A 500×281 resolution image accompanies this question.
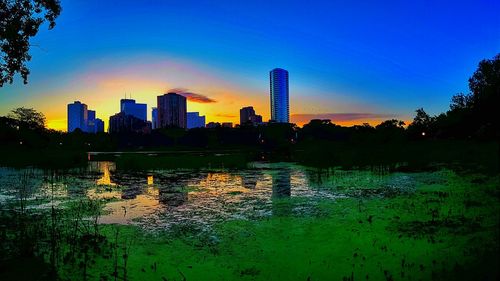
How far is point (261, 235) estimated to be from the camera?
10.6 meters

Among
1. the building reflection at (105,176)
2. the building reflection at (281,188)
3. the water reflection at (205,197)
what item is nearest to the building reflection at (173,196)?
the water reflection at (205,197)

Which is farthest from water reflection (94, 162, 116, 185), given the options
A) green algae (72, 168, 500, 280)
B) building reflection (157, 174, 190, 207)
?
green algae (72, 168, 500, 280)

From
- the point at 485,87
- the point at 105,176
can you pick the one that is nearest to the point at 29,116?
the point at 105,176

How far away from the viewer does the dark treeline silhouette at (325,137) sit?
119 ft

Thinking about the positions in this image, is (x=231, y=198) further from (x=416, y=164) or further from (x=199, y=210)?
(x=416, y=164)

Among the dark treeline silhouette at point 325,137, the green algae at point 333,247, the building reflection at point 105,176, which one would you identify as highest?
the dark treeline silhouette at point 325,137

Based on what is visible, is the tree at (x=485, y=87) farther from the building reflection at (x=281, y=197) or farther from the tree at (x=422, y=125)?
the building reflection at (x=281, y=197)

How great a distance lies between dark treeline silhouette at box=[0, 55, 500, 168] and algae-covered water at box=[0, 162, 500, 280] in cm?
332

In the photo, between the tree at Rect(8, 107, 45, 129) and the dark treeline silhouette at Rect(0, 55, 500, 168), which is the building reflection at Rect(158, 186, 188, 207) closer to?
the dark treeline silhouette at Rect(0, 55, 500, 168)

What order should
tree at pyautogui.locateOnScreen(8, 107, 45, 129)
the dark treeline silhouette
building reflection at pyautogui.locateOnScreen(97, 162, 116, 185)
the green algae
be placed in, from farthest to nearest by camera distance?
tree at pyautogui.locateOnScreen(8, 107, 45, 129), the dark treeline silhouette, building reflection at pyautogui.locateOnScreen(97, 162, 116, 185), the green algae

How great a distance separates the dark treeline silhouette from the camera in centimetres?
3613

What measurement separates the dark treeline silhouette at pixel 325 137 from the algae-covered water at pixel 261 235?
10.9ft

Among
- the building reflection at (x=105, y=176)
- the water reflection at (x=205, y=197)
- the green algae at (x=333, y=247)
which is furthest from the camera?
the building reflection at (x=105, y=176)

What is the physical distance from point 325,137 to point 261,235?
379 ft
